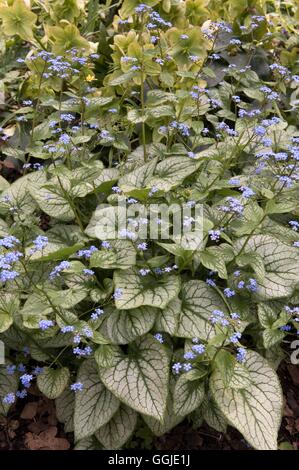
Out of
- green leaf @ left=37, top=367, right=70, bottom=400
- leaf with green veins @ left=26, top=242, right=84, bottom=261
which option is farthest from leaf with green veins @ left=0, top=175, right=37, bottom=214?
green leaf @ left=37, top=367, right=70, bottom=400

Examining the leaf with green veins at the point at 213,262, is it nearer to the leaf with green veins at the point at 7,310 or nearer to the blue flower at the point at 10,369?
the leaf with green veins at the point at 7,310

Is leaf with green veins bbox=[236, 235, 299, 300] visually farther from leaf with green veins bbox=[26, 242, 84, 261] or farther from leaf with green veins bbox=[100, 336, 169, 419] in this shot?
leaf with green veins bbox=[26, 242, 84, 261]

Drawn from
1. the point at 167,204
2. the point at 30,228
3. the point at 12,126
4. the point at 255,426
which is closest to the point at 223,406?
the point at 255,426

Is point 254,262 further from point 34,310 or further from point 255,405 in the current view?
point 34,310

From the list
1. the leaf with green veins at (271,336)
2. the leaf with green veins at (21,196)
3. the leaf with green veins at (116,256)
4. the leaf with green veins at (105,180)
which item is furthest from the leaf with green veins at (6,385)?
the leaf with green veins at (271,336)

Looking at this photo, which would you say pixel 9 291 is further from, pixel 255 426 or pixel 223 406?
pixel 255 426

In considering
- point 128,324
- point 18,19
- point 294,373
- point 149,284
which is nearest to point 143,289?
point 149,284
